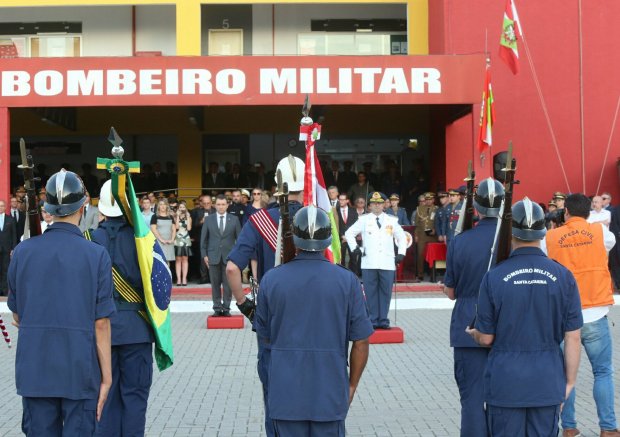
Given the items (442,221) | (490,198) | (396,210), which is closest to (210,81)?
(396,210)

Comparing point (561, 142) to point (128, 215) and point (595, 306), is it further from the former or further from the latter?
point (128, 215)

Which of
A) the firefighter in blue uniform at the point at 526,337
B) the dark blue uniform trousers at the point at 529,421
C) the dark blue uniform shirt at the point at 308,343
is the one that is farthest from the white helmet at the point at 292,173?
the dark blue uniform trousers at the point at 529,421

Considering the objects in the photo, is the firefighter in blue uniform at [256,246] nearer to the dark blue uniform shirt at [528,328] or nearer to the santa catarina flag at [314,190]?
the santa catarina flag at [314,190]

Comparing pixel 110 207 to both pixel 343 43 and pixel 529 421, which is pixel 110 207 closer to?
pixel 529 421

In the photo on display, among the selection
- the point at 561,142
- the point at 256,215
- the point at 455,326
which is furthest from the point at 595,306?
the point at 561,142

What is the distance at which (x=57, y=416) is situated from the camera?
5.01 m

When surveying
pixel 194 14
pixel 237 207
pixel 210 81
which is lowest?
pixel 237 207

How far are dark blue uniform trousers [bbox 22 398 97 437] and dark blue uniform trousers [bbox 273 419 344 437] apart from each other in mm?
1074

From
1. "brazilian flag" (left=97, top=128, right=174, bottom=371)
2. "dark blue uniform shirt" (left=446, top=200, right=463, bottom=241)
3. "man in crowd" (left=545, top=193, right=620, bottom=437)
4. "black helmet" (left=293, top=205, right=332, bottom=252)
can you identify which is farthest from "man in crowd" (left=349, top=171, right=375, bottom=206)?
"black helmet" (left=293, top=205, right=332, bottom=252)

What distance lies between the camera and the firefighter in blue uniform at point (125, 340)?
241 inches

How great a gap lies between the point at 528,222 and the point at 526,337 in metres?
0.68

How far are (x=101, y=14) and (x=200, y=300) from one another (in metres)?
11.5

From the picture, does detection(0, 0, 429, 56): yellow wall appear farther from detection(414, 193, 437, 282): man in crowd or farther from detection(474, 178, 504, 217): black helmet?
detection(474, 178, 504, 217): black helmet

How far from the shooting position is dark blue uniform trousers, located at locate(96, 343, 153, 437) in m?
6.14
